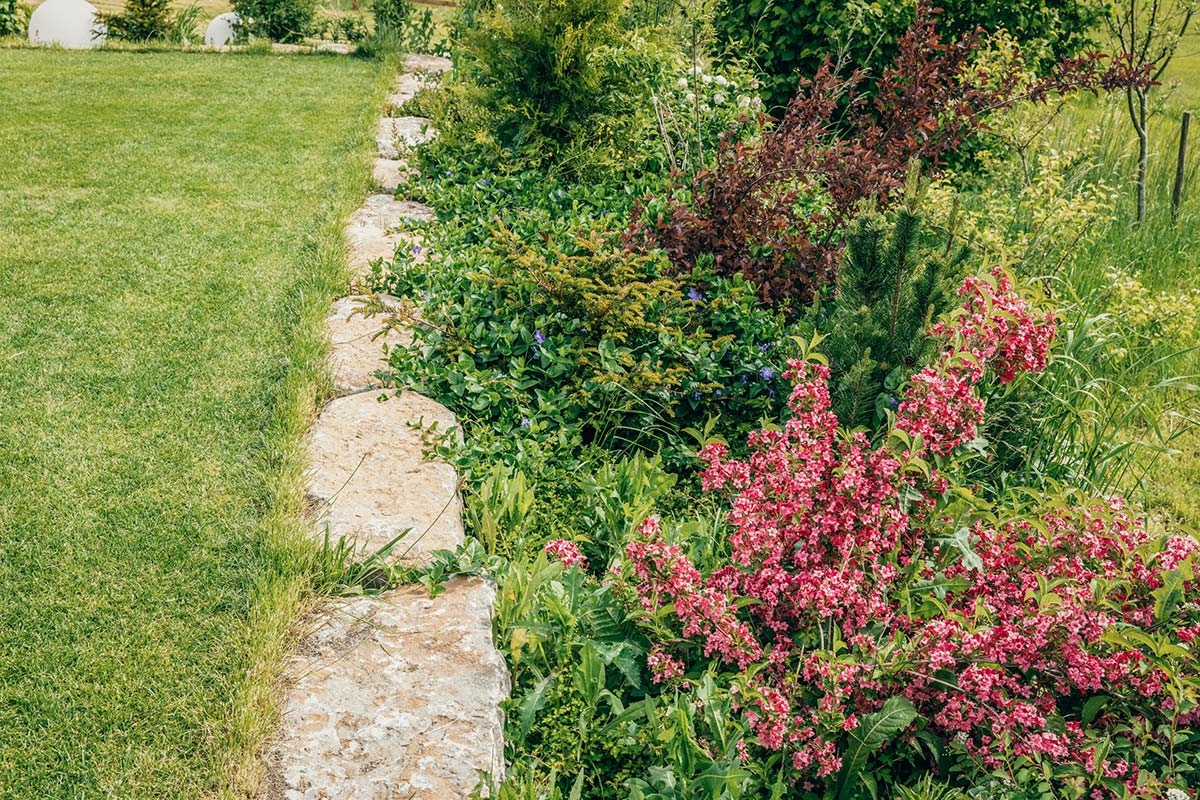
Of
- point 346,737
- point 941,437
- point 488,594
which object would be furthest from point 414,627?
point 941,437

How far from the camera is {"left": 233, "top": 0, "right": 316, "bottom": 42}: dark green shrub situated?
34.7 ft

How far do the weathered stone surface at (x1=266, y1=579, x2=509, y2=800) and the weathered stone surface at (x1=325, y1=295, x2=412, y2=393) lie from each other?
48.9 inches

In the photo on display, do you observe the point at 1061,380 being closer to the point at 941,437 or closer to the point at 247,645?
the point at 941,437

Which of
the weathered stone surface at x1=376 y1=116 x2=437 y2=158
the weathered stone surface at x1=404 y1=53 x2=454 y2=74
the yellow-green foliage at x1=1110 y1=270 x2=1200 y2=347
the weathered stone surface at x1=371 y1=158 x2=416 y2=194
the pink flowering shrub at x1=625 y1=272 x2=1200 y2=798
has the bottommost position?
the pink flowering shrub at x1=625 y1=272 x2=1200 y2=798

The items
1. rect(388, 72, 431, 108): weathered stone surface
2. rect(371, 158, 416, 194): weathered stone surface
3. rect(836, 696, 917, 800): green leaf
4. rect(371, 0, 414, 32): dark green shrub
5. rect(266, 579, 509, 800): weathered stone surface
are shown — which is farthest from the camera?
rect(371, 0, 414, 32): dark green shrub

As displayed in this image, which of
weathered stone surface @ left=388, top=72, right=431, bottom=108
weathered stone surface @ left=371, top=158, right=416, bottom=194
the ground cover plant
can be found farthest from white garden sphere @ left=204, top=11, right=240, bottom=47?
the ground cover plant

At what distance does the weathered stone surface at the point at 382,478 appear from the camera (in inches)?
109

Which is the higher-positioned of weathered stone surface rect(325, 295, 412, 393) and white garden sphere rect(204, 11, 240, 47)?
white garden sphere rect(204, 11, 240, 47)

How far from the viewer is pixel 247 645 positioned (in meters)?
2.36

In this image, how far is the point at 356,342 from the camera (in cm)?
385

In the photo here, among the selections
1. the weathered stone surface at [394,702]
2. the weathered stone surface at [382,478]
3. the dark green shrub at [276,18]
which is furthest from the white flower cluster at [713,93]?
the dark green shrub at [276,18]

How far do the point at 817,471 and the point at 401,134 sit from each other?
4933 mm

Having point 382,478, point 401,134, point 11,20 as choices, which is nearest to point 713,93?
point 401,134

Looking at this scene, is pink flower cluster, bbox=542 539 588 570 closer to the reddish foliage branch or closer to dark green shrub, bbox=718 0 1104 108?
the reddish foliage branch
